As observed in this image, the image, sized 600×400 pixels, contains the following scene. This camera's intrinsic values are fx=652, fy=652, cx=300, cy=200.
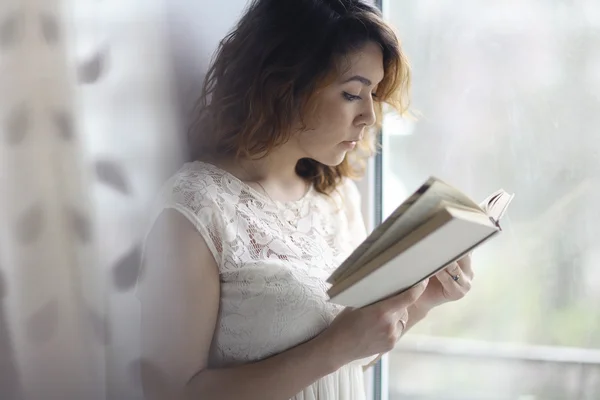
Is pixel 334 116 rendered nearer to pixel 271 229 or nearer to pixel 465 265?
pixel 271 229

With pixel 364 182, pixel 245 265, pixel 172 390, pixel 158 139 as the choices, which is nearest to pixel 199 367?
pixel 172 390

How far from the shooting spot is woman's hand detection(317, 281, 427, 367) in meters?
0.86

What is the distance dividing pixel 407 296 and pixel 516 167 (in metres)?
0.55

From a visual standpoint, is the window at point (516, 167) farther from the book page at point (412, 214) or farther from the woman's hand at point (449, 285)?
the book page at point (412, 214)

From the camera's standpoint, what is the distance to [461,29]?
1.28 metres

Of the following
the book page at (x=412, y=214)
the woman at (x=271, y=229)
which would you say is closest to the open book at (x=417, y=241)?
the book page at (x=412, y=214)

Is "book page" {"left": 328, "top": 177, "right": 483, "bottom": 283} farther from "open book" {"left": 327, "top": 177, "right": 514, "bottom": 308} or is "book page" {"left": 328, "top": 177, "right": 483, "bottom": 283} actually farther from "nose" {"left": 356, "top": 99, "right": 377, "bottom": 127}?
"nose" {"left": 356, "top": 99, "right": 377, "bottom": 127}

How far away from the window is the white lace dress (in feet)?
1.41

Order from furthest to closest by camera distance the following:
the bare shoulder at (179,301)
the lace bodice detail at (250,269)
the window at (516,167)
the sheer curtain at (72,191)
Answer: the window at (516,167), the lace bodice detail at (250,269), the bare shoulder at (179,301), the sheer curtain at (72,191)

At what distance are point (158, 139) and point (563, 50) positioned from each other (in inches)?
32.1

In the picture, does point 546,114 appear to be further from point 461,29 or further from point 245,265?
point 245,265

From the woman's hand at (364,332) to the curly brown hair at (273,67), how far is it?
29 centimetres

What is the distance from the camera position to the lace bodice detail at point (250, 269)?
90cm

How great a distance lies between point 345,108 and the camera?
0.99 meters
